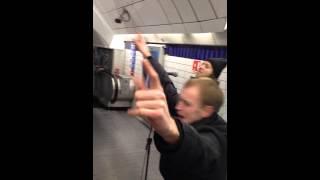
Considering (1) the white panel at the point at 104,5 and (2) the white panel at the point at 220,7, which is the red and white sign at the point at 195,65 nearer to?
(2) the white panel at the point at 220,7

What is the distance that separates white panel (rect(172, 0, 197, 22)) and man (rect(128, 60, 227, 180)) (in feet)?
0.68

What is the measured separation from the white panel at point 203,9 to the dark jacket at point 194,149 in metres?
0.25

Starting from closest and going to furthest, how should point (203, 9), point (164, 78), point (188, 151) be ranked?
point (188, 151) → point (164, 78) → point (203, 9)

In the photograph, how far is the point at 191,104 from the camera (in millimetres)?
1166

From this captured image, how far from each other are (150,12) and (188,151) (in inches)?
18.8

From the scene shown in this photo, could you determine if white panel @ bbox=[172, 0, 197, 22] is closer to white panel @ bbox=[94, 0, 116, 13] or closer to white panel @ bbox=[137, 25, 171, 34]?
white panel @ bbox=[137, 25, 171, 34]

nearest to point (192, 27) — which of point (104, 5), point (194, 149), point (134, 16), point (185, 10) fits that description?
point (185, 10)

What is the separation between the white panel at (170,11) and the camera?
120 centimetres

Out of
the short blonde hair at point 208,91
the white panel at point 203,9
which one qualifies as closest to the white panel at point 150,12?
the white panel at point 203,9

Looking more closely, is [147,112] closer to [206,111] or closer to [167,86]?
[167,86]

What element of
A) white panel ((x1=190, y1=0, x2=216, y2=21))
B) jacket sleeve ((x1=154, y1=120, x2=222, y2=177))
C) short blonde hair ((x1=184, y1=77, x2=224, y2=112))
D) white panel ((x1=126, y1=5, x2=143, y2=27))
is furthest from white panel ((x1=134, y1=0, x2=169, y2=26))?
jacket sleeve ((x1=154, y1=120, x2=222, y2=177))
